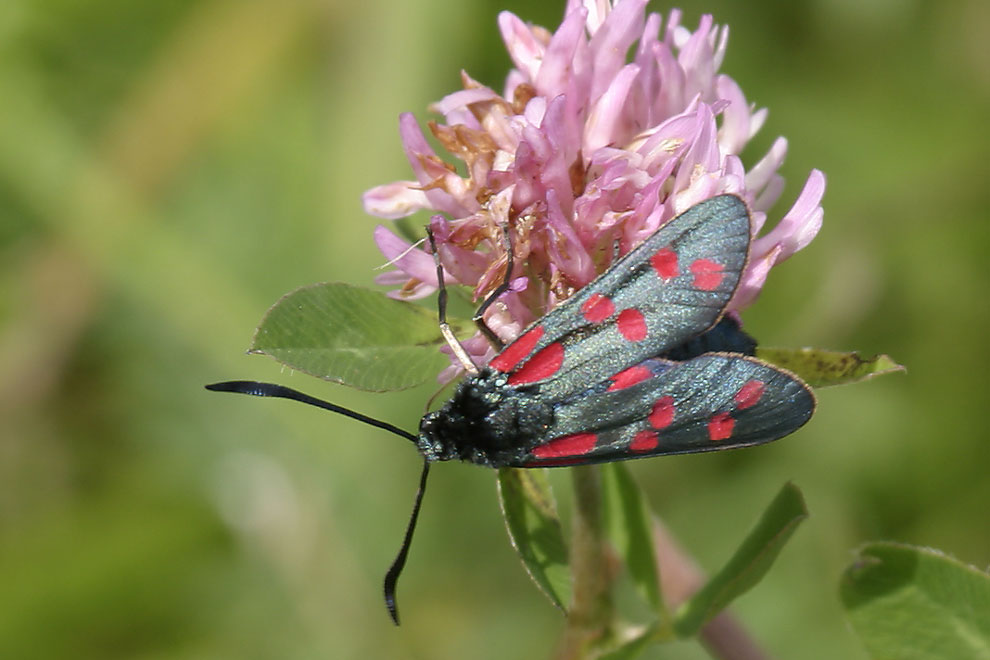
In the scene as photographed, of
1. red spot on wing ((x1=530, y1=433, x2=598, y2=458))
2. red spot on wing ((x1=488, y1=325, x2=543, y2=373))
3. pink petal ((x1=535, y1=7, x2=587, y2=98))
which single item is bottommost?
red spot on wing ((x1=530, y1=433, x2=598, y2=458))

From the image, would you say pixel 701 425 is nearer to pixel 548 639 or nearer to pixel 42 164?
pixel 548 639

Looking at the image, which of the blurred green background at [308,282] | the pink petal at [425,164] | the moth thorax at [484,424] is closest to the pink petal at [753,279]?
the moth thorax at [484,424]

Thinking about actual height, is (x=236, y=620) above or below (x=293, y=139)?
below

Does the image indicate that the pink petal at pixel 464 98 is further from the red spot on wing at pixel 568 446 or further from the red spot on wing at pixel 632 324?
the red spot on wing at pixel 568 446

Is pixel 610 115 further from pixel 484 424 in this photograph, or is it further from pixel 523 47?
pixel 484 424

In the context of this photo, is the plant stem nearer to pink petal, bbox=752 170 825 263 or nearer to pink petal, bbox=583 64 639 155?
pink petal, bbox=752 170 825 263

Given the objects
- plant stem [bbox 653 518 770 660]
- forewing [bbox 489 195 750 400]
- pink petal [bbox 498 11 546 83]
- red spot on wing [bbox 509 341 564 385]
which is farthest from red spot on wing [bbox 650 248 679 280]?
plant stem [bbox 653 518 770 660]

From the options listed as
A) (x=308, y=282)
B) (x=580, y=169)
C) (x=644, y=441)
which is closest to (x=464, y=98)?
(x=580, y=169)

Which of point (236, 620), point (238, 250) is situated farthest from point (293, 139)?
point (236, 620)
